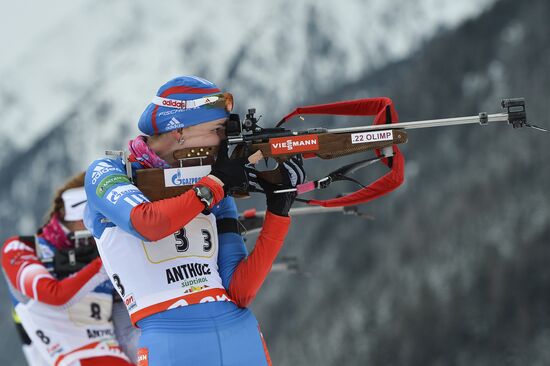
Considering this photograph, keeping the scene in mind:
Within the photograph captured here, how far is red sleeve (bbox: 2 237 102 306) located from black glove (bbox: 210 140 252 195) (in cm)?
168

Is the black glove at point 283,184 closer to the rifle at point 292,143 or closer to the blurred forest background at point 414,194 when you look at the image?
the rifle at point 292,143

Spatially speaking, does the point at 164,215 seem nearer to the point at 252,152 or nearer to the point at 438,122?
the point at 252,152

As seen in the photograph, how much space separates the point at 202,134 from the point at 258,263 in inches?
25.1

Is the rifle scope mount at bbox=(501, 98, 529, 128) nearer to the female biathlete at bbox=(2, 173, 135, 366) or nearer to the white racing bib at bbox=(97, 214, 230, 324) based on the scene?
the white racing bib at bbox=(97, 214, 230, 324)

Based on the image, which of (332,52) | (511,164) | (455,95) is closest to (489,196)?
(511,164)

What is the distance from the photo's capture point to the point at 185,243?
402 centimetres

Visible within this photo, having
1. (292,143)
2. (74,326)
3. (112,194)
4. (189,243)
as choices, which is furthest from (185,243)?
(74,326)

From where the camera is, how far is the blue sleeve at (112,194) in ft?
12.2

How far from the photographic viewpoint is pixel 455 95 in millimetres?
41562

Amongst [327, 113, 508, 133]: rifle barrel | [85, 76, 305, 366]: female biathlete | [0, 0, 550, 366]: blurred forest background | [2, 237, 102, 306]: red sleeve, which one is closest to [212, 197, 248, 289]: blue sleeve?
[85, 76, 305, 366]: female biathlete

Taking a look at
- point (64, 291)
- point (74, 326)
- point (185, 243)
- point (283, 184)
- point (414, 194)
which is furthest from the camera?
point (414, 194)

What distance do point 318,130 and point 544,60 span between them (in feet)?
114

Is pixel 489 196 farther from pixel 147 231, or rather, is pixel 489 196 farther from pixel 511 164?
pixel 147 231

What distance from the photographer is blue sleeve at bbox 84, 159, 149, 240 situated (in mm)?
3727
